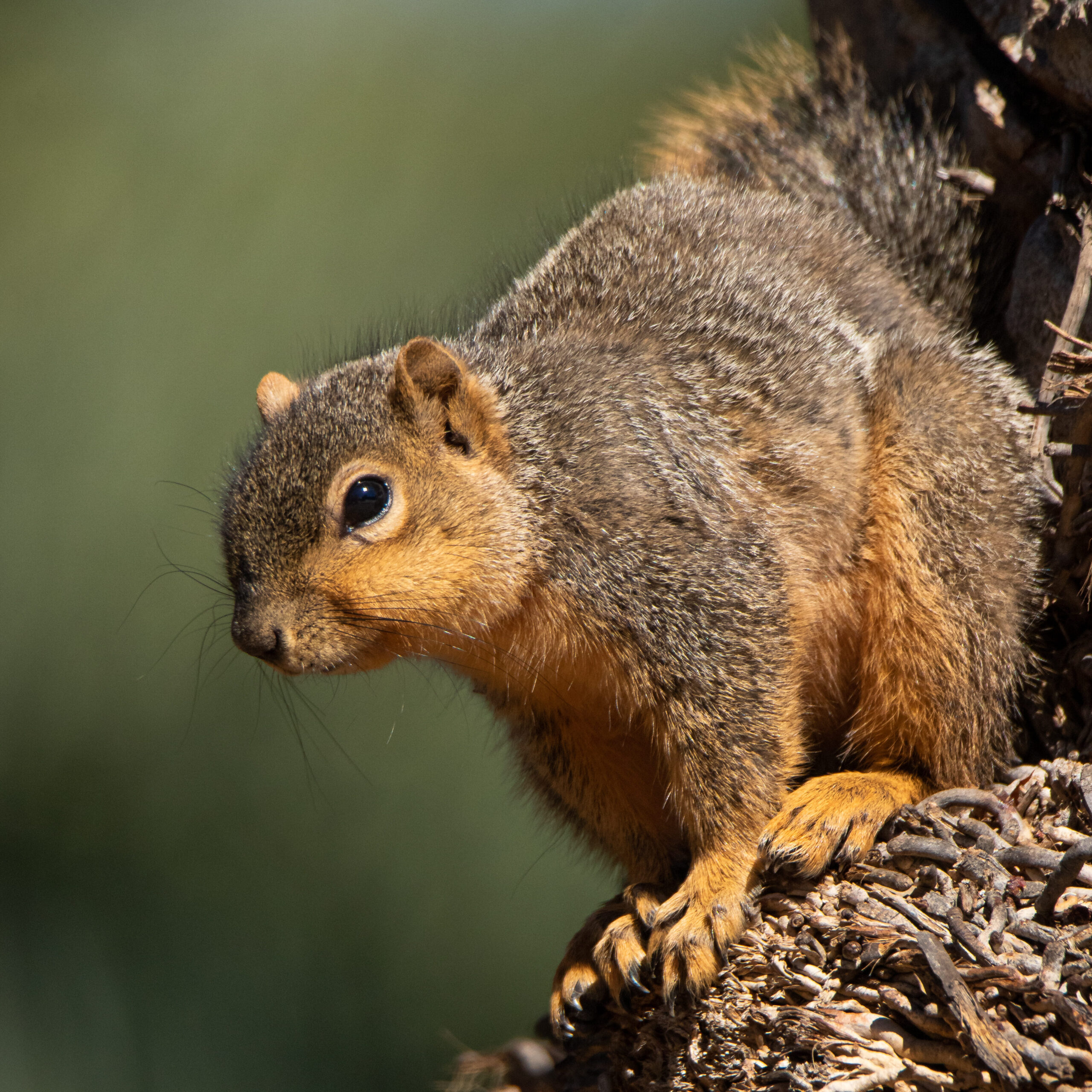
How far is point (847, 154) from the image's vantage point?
1.64 meters

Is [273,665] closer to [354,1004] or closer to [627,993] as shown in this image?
[627,993]

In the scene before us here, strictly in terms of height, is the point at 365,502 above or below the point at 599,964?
above

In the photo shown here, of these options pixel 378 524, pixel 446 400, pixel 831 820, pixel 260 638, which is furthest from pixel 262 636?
pixel 831 820

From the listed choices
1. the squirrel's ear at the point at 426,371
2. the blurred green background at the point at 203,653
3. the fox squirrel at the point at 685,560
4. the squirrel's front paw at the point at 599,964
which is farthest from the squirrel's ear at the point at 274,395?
the squirrel's front paw at the point at 599,964

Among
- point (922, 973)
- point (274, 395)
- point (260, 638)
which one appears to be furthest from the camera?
point (274, 395)

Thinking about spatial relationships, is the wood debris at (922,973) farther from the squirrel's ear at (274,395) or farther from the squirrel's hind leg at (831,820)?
the squirrel's ear at (274,395)

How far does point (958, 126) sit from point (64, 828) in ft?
6.25

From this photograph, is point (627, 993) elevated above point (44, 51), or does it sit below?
below

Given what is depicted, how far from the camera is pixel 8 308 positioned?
6.79 feet

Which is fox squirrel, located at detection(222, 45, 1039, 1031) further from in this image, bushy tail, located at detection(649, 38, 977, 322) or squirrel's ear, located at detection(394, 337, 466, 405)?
bushy tail, located at detection(649, 38, 977, 322)

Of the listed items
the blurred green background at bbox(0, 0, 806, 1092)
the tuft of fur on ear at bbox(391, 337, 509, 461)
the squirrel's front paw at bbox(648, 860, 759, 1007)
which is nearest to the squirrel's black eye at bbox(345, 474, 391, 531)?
the tuft of fur on ear at bbox(391, 337, 509, 461)

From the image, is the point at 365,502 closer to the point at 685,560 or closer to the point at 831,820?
the point at 685,560

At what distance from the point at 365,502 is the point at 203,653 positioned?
0.92m

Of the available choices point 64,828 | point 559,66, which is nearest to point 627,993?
point 64,828
